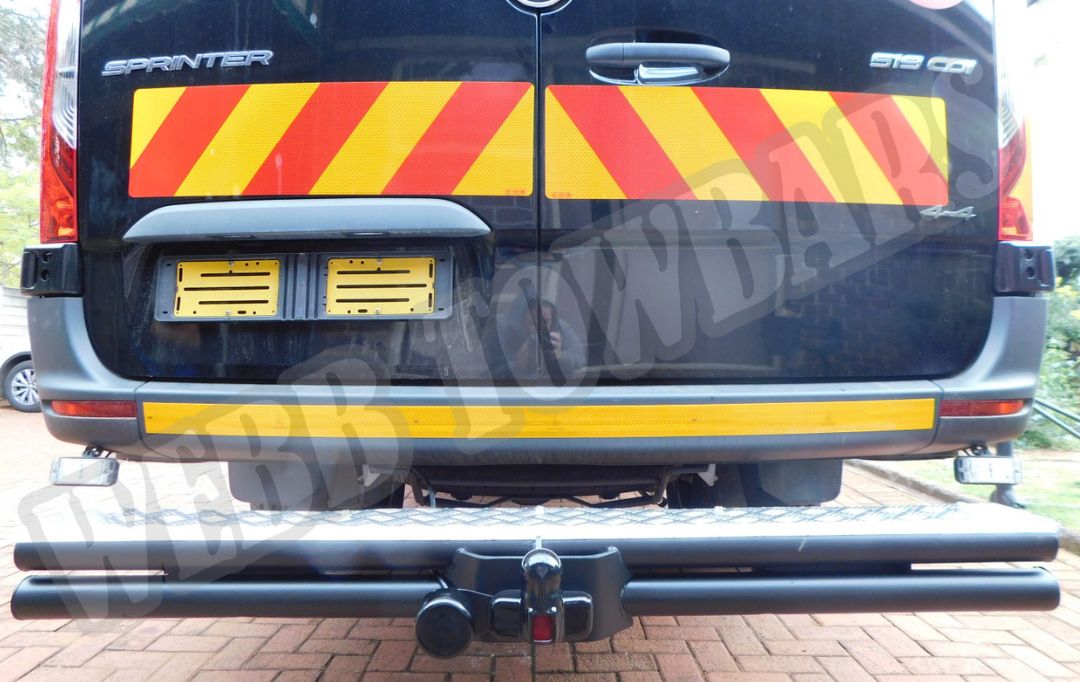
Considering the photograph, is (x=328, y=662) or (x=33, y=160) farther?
(x=33, y=160)

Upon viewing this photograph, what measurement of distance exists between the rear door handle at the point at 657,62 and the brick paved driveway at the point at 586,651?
5.74 feet

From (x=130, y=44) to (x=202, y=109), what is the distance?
275mm

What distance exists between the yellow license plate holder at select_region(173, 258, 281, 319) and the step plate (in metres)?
0.54

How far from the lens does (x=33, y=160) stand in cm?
1494

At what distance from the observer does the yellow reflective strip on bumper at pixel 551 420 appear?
1746 millimetres

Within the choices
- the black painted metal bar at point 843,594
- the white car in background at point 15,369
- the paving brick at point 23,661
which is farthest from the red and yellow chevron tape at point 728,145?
the white car in background at point 15,369

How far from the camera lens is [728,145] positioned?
5.78 feet

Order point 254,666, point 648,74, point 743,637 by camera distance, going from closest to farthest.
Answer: point 648,74 < point 254,666 < point 743,637

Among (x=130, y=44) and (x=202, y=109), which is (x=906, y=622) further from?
(x=130, y=44)

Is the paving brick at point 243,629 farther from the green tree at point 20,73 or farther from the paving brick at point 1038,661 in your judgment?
Answer: the green tree at point 20,73

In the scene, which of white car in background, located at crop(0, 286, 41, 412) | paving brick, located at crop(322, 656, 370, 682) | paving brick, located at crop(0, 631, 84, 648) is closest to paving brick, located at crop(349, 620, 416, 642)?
paving brick, located at crop(322, 656, 370, 682)

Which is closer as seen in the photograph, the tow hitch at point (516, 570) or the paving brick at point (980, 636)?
the tow hitch at point (516, 570)

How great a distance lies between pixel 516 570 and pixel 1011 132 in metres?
1.67

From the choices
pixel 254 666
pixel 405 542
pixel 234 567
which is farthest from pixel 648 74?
pixel 254 666
